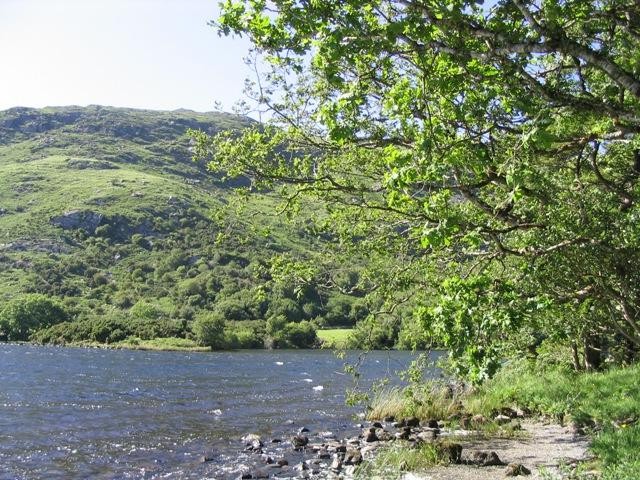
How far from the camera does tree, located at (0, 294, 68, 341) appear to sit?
134500mm

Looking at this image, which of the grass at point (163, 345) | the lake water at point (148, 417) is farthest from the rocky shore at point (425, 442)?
the grass at point (163, 345)

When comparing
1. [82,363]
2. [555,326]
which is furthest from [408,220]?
[82,363]

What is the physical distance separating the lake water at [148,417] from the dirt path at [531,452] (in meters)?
4.70

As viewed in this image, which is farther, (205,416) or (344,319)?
(344,319)

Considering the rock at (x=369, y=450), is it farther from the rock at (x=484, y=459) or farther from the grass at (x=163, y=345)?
the grass at (x=163, y=345)

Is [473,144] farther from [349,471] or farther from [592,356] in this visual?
[592,356]

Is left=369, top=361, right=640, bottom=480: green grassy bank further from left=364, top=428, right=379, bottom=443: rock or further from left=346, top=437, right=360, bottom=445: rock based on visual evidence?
left=346, top=437, right=360, bottom=445: rock

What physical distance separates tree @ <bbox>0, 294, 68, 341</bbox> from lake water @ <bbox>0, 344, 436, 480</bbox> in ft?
260

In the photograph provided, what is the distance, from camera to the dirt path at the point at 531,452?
1572 centimetres

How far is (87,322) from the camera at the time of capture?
13162cm

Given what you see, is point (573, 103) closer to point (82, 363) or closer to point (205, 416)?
point (205, 416)

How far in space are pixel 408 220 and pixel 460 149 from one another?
19.7 ft

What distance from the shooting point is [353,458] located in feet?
68.0

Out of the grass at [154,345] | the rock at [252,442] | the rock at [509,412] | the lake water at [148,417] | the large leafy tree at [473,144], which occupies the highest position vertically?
the large leafy tree at [473,144]
